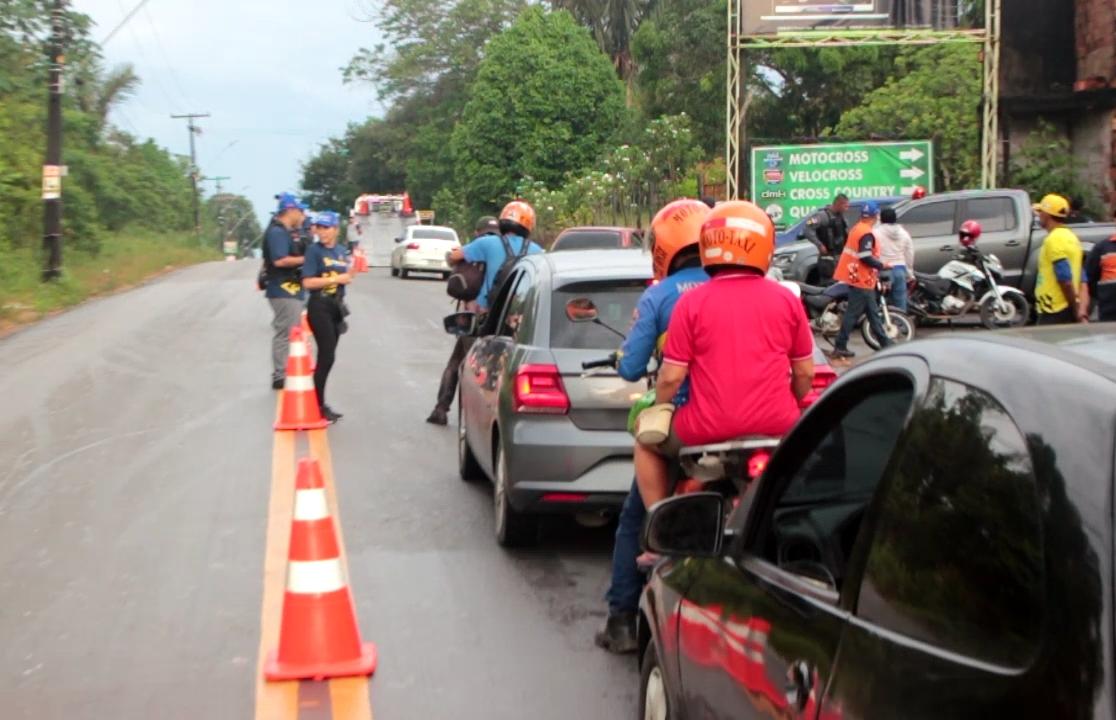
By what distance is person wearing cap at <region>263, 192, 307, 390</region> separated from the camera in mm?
14484

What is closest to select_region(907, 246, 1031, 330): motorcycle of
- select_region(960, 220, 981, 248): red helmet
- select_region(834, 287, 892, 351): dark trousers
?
select_region(960, 220, 981, 248): red helmet

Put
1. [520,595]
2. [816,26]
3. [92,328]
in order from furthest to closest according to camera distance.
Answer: [816,26]
[92,328]
[520,595]

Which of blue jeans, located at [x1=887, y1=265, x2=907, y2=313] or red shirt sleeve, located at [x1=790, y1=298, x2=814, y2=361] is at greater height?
red shirt sleeve, located at [x1=790, y1=298, x2=814, y2=361]

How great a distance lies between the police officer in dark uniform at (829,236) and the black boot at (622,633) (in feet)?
52.5

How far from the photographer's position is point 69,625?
674 centimetres

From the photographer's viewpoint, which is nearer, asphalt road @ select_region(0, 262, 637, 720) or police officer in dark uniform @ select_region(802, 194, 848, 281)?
asphalt road @ select_region(0, 262, 637, 720)

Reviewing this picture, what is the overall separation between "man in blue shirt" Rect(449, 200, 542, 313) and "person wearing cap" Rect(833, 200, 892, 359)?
648 cm

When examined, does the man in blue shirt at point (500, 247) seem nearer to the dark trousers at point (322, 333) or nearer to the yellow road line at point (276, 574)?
the dark trousers at point (322, 333)

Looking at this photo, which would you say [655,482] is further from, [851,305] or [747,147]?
[747,147]

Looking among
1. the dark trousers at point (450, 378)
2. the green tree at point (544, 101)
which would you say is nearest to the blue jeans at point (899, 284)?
the dark trousers at point (450, 378)

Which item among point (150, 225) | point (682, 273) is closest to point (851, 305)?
point (682, 273)

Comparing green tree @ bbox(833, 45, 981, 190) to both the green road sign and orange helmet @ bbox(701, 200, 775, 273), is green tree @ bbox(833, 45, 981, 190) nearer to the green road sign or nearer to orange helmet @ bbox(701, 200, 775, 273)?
the green road sign

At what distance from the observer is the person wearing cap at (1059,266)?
11.7 metres

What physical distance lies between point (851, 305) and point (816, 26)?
429 inches
